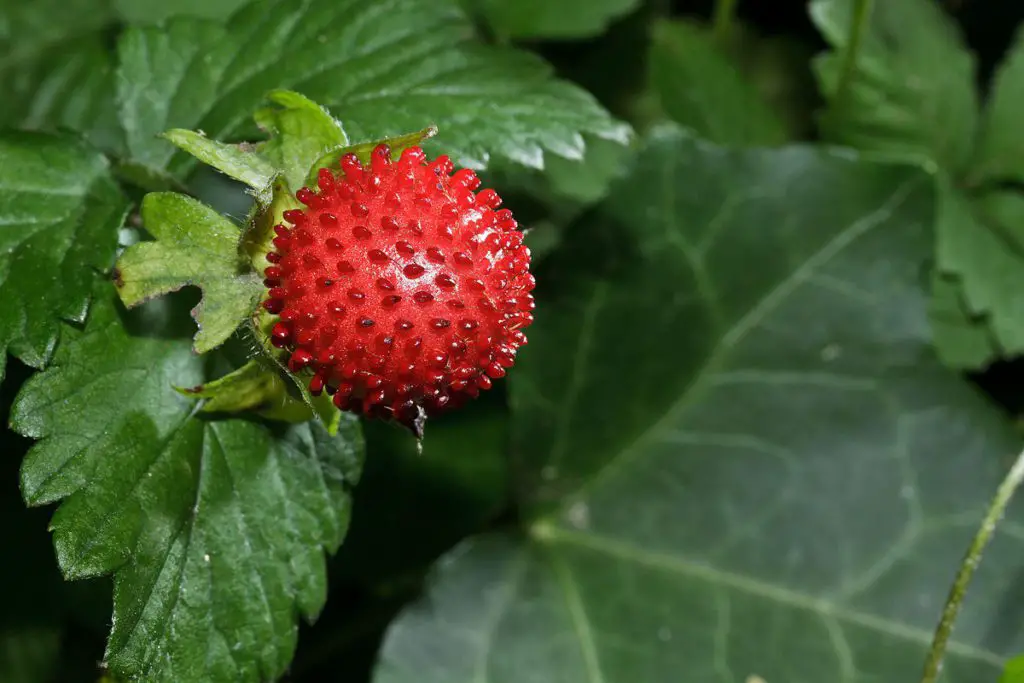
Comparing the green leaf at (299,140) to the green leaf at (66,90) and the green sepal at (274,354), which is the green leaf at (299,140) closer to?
the green sepal at (274,354)

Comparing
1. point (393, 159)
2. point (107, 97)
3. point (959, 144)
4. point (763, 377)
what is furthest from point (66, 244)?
point (959, 144)

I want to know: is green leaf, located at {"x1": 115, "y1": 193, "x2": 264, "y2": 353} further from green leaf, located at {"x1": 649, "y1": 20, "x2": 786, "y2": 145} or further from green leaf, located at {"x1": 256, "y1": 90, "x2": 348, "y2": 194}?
green leaf, located at {"x1": 649, "y1": 20, "x2": 786, "y2": 145}

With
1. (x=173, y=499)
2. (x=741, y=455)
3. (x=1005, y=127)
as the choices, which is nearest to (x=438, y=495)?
(x=741, y=455)

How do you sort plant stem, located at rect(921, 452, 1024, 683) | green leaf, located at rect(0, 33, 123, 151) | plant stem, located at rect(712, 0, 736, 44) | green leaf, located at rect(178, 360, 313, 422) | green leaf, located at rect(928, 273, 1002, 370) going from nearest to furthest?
green leaf, located at rect(178, 360, 313, 422)
plant stem, located at rect(921, 452, 1024, 683)
green leaf, located at rect(0, 33, 123, 151)
green leaf, located at rect(928, 273, 1002, 370)
plant stem, located at rect(712, 0, 736, 44)

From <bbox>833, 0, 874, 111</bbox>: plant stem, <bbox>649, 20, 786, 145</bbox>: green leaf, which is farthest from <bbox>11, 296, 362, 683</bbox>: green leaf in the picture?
<bbox>833, 0, 874, 111</bbox>: plant stem

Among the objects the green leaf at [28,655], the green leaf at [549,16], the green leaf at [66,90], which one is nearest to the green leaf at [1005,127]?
the green leaf at [549,16]

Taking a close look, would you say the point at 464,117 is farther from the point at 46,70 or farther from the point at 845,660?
the point at 845,660
